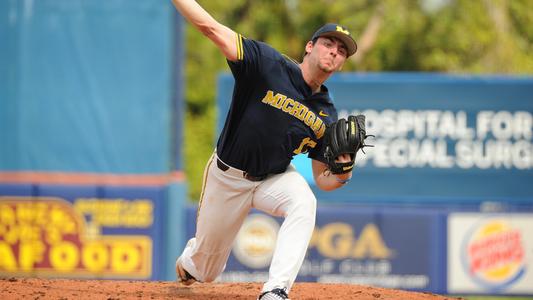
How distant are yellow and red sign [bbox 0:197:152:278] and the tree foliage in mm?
8593

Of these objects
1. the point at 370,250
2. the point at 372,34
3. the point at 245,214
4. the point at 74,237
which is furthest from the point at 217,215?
the point at 372,34

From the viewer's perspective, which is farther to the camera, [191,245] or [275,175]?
[191,245]

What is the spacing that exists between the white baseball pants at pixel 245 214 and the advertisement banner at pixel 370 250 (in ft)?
13.6

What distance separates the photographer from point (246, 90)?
627cm

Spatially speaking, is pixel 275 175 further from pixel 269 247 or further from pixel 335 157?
pixel 269 247

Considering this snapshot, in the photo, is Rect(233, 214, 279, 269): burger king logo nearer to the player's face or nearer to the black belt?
the black belt

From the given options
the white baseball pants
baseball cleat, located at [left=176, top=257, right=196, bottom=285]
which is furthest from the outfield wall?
the white baseball pants

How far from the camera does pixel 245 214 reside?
6.60 m

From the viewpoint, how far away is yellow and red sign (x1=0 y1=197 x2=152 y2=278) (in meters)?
10.7

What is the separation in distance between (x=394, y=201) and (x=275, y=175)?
523cm

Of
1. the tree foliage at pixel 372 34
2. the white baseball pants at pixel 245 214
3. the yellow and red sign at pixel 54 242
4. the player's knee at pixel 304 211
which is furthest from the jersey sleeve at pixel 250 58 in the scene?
the tree foliage at pixel 372 34

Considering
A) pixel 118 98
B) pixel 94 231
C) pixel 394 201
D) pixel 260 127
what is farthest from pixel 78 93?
→ pixel 260 127

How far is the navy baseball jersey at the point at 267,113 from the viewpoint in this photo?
620cm

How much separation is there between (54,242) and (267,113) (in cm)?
517
